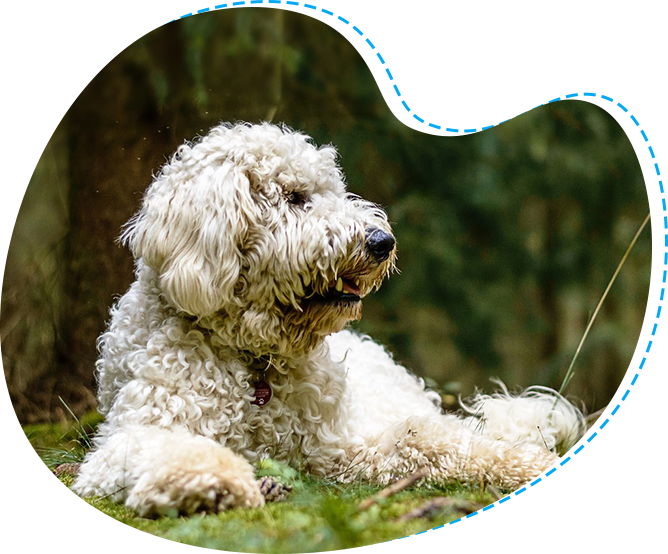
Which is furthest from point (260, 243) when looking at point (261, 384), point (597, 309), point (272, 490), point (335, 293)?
point (597, 309)

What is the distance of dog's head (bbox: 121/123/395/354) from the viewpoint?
329 centimetres

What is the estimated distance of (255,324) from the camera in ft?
11.0

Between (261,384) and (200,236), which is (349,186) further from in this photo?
(261,384)

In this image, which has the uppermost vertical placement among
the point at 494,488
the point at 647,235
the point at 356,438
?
the point at 647,235

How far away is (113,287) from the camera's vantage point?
3.89m

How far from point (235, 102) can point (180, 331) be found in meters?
1.09

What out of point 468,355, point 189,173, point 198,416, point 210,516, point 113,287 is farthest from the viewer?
point 468,355

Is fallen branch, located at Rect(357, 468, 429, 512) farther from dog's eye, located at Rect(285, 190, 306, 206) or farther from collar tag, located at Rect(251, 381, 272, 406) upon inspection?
dog's eye, located at Rect(285, 190, 306, 206)

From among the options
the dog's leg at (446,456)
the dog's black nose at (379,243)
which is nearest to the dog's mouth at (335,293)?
the dog's black nose at (379,243)

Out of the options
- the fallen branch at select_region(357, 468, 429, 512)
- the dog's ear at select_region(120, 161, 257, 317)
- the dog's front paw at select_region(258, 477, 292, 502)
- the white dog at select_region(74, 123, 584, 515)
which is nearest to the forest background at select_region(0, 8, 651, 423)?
the white dog at select_region(74, 123, 584, 515)

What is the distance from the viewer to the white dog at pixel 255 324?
129 inches

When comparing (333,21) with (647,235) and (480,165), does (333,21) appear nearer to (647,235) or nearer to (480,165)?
(480,165)

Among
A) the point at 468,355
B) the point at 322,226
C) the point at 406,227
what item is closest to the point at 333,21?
the point at 322,226

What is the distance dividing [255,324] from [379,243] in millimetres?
648
